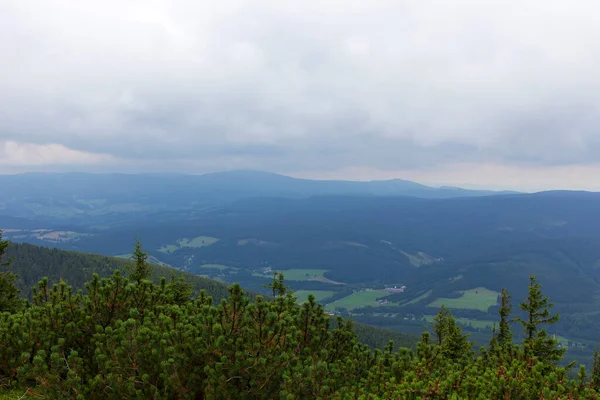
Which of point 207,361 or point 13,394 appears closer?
point 207,361

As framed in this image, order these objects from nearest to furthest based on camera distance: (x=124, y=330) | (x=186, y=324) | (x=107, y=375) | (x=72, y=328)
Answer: (x=107, y=375) < (x=124, y=330) < (x=186, y=324) < (x=72, y=328)

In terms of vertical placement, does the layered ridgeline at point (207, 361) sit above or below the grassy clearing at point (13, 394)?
above

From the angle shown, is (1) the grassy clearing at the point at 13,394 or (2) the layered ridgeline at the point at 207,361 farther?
(1) the grassy clearing at the point at 13,394

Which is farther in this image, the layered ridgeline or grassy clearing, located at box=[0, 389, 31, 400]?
grassy clearing, located at box=[0, 389, 31, 400]

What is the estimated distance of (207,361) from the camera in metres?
8.34

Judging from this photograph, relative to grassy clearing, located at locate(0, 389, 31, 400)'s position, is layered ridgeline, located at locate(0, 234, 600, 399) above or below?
above

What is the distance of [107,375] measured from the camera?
7.76 meters

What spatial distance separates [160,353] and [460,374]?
6.81m

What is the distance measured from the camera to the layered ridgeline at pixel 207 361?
26.1ft

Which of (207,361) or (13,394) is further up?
(207,361)

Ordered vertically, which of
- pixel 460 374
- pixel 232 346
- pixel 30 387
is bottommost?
pixel 30 387

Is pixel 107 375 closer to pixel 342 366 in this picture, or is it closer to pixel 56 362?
pixel 56 362

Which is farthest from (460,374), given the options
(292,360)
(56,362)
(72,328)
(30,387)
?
(30,387)

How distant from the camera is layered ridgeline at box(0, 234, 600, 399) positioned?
7.96 metres
